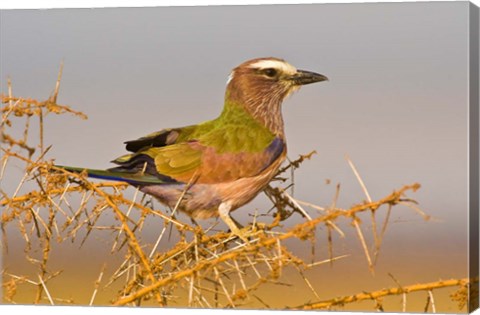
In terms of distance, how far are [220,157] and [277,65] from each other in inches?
20.3

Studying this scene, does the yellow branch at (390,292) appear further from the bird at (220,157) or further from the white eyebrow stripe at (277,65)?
the white eyebrow stripe at (277,65)

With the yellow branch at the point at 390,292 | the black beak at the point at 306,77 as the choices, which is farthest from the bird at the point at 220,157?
the yellow branch at the point at 390,292

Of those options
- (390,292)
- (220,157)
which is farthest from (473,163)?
(220,157)

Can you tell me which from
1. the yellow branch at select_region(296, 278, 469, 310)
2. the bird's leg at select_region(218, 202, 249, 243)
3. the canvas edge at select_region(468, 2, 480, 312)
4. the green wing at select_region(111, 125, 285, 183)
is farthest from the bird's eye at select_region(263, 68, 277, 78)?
the yellow branch at select_region(296, 278, 469, 310)

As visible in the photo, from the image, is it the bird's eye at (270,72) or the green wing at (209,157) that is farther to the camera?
the bird's eye at (270,72)

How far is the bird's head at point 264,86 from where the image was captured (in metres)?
5.52

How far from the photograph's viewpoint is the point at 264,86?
5.56m

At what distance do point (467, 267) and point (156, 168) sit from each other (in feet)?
4.77

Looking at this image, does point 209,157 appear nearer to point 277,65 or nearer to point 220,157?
point 220,157

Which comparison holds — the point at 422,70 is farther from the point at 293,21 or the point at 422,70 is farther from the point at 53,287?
the point at 53,287

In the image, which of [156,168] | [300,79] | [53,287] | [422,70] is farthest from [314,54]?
[53,287]

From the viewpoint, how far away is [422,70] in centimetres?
527

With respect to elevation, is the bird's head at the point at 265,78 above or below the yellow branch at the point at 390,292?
above

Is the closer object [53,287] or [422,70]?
[422,70]
